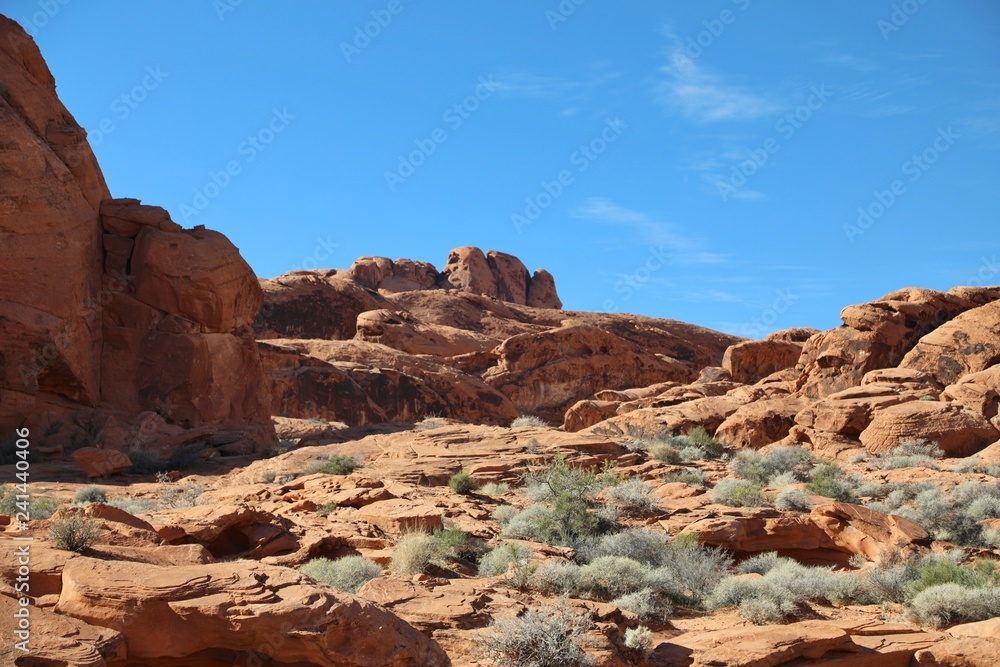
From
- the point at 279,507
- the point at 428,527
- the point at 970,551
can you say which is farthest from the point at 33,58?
the point at 970,551

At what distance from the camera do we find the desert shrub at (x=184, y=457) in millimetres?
18219

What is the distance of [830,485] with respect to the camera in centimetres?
1493

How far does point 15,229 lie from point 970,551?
18.4m

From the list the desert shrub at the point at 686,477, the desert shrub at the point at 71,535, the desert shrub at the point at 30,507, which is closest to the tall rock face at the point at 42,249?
the desert shrub at the point at 30,507

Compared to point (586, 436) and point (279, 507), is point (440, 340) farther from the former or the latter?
point (279, 507)

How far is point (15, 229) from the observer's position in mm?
19016

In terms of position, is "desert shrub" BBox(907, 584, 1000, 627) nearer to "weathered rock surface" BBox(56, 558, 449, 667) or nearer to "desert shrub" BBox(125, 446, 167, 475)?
"weathered rock surface" BBox(56, 558, 449, 667)

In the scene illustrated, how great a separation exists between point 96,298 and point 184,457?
208 inches

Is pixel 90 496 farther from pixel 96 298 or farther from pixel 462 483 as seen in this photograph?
pixel 96 298

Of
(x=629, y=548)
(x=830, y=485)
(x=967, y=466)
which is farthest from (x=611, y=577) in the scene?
(x=967, y=466)

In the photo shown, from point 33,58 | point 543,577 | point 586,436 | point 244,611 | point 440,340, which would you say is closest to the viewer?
point 244,611

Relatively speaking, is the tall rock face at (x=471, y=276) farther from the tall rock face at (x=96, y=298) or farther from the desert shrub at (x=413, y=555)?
the desert shrub at (x=413, y=555)

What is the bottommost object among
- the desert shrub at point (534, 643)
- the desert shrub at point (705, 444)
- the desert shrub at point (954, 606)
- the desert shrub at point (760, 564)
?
the desert shrub at point (954, 606)

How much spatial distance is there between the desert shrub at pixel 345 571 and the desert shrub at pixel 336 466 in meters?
6.61
